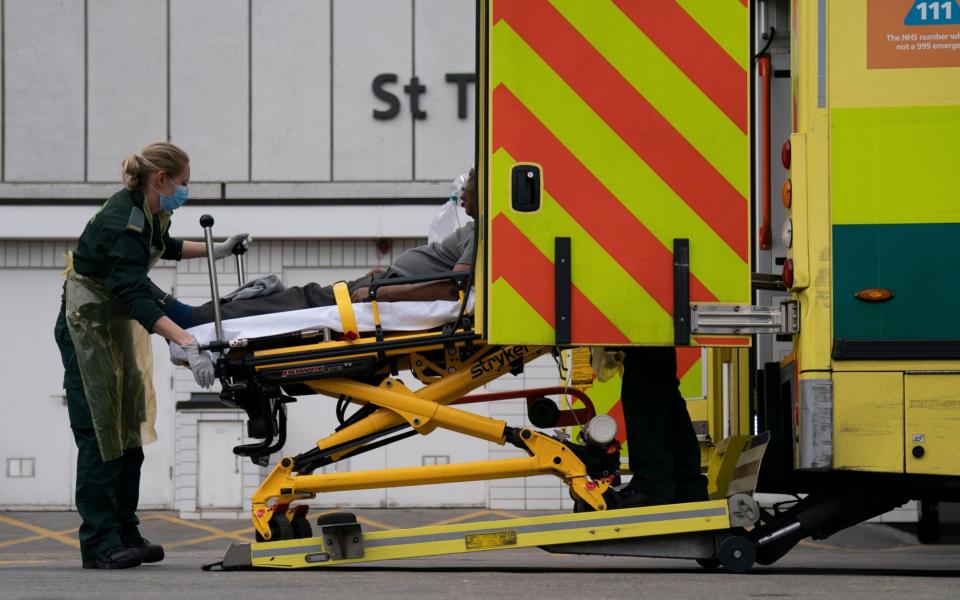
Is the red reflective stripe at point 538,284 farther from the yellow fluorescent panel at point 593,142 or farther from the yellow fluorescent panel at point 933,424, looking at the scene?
the yellow fluorescent panel at point 933,424

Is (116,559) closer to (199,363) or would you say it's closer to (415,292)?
(199,363)

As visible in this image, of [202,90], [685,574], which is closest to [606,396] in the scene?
[685,574]

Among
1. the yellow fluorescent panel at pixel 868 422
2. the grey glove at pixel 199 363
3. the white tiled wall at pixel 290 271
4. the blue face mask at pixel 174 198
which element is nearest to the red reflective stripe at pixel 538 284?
the yellow fluorescent panel at pixel 868 422

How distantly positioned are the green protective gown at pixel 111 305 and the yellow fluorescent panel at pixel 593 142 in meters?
1.65

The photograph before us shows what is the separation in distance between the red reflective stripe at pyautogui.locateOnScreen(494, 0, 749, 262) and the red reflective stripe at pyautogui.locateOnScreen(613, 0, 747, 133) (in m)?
0.07

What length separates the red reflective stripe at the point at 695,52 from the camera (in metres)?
5.79

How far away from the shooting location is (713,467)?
23.0ft

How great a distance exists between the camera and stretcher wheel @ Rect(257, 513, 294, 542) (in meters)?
6.05

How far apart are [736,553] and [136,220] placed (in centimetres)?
279

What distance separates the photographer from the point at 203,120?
14.7 meters

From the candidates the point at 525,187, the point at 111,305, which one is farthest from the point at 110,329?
the point at 525,187

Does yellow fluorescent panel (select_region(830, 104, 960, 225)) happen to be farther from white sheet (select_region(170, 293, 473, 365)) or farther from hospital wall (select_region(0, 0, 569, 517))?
hospital wall (select_region(0, 0, 569, 517))

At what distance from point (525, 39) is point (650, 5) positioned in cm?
51

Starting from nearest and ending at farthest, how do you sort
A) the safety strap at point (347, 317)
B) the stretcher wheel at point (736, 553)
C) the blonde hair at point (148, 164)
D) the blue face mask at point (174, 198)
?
the stretcher wheel at point (736, 553), the safety strap at point (347, 317), the blonde hair at point (148, 164), the blue face mask at point (174, 198)
